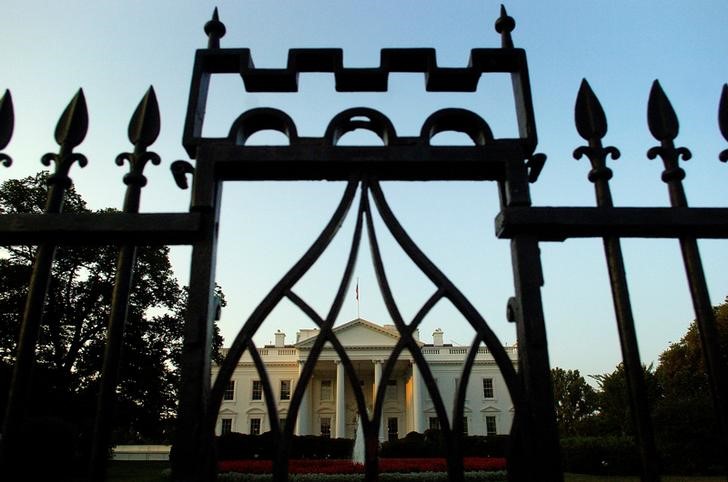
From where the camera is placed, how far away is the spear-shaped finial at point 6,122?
2.02 m

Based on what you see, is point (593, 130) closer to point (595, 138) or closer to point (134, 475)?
point (595, 138)

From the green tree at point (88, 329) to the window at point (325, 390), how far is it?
27.1 metres

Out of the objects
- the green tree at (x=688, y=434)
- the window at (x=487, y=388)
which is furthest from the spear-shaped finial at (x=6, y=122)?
the window at (x=487, y=388)

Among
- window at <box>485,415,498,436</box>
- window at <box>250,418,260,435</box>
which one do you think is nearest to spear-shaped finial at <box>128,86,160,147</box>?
window at <box>485,415,498,436</box>

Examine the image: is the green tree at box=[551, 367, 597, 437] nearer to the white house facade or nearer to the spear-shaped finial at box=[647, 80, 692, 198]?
the white house facade

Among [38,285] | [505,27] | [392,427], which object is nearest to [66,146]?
[38,285]

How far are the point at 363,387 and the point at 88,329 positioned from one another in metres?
28.1

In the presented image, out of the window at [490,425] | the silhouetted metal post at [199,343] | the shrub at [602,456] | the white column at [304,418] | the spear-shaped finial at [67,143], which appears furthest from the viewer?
the window at [490,425]

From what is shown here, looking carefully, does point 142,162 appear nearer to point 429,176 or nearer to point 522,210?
point 429,176

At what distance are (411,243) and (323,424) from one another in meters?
46.7

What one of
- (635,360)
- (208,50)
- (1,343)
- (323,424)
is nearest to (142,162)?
(208,50)

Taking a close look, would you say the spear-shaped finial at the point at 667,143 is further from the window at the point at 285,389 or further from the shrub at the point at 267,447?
the window at the point at 285,389

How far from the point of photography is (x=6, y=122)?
2092 mm

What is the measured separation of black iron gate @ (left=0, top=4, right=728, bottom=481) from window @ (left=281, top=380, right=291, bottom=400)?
44.4 metres
